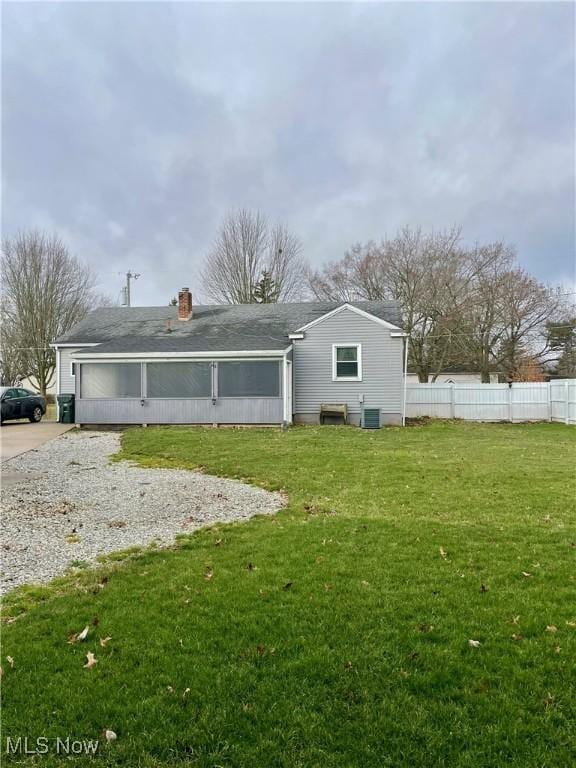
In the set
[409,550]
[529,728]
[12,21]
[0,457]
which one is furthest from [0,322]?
[529,728]

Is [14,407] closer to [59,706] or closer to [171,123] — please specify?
[171,123]

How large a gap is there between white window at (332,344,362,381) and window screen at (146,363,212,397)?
480 cm

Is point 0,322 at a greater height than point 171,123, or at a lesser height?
lesser

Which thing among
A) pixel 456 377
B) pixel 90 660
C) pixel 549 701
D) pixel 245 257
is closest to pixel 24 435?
pixel 90 660

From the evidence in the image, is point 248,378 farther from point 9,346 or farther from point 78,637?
point 9,346

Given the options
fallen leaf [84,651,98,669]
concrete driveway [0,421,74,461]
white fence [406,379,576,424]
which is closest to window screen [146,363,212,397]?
concrete driveway [0,421,74,461]

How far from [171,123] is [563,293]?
2519cm

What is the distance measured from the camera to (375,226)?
33031 millimetres

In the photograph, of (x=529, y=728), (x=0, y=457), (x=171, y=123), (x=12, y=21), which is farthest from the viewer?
(x=171, y=123)

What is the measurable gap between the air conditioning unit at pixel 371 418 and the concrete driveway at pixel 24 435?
10.3 m

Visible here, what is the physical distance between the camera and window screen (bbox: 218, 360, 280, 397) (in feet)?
56.3

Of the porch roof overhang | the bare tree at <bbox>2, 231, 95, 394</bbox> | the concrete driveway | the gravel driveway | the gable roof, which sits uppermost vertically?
the bare tree at <bbox>2, 231, 95, 394</bbox>

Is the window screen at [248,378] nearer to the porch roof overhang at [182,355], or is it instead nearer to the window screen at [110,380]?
the porch roof overhang at [182,355]

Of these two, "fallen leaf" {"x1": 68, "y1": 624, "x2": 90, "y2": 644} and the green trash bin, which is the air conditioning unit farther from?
"fallen leaf" {"x1": 68, "y1": 624, "x2": 90, "y2": 644}
